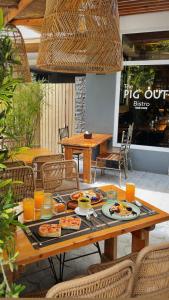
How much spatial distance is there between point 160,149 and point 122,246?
354 centimetres

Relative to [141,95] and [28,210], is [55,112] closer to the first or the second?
[141,95]

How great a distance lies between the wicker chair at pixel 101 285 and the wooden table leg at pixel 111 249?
1206 mm

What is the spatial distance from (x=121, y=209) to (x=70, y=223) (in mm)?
468

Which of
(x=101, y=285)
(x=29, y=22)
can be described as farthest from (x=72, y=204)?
(x=29, y=22)

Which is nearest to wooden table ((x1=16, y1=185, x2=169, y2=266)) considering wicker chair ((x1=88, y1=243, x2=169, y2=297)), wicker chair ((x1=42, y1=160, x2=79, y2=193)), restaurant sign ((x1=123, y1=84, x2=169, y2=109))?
wicker chair ((x1=88, y1=243, x2=169, y2=297))

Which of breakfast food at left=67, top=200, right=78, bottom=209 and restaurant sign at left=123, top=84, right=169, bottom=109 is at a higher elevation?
restaurant sign at left=123, top=84, right=169, bottom=109

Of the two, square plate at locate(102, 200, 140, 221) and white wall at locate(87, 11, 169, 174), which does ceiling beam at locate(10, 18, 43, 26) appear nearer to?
white wall at locate(87, 11, 169, 174)

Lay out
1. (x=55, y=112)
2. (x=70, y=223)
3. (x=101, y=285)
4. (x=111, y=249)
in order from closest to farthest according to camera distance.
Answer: (x=101, y=285)
(x=70, y=223)
(x=111, y=249)
(x=55, y=112)

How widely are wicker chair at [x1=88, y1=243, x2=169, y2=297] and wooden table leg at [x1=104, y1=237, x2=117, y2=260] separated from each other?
99 cm

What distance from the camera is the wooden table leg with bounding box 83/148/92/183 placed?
539 cm

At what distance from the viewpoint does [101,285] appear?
1.41 m

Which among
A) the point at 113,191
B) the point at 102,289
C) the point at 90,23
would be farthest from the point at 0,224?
the point at 113,191

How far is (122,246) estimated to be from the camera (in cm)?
332

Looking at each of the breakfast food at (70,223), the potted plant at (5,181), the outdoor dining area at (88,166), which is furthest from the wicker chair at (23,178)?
the potted plant at (5,181)
